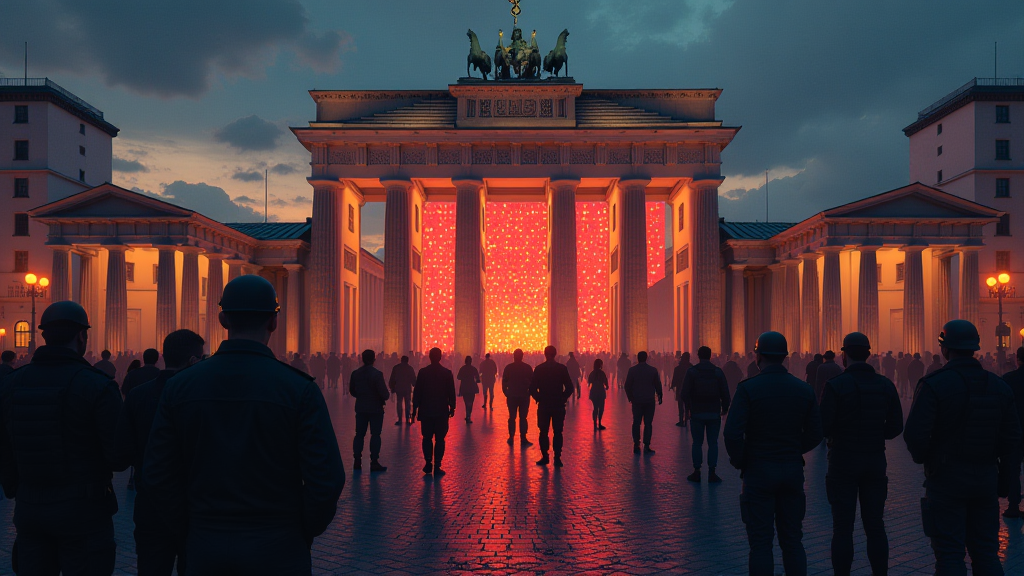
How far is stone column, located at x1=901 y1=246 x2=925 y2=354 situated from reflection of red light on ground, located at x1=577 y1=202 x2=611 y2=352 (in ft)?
80.1

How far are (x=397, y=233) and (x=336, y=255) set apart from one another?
11.9 feet

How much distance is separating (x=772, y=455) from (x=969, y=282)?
124 ft

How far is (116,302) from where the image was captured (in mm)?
34625

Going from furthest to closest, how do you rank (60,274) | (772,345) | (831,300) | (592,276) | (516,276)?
(592,276)
(516,276)
(831,300)
(60,274)
(772,345)

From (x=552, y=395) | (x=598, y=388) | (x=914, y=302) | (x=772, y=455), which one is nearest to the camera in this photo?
(x=772, y=455)

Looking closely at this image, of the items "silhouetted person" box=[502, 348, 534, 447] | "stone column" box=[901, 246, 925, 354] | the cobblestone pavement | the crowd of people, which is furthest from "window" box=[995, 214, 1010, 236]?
the crowd of people

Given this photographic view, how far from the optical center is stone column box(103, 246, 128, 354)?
113ft

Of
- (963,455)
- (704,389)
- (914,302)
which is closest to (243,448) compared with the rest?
(963,455)

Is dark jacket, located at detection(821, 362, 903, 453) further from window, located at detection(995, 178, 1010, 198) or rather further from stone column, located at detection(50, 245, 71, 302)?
window, located at detection(995, 178, 1010, 198)

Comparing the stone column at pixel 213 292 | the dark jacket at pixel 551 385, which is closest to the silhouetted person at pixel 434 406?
the dark jacket at pixel 551 385

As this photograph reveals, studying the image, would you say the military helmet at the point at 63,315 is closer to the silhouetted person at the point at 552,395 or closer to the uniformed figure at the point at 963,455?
the uniformed figure at the point at 963,455

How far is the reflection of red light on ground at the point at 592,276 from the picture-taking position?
189 ft

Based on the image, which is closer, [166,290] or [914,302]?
[166,290]

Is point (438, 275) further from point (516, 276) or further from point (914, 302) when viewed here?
point (914, 302)
